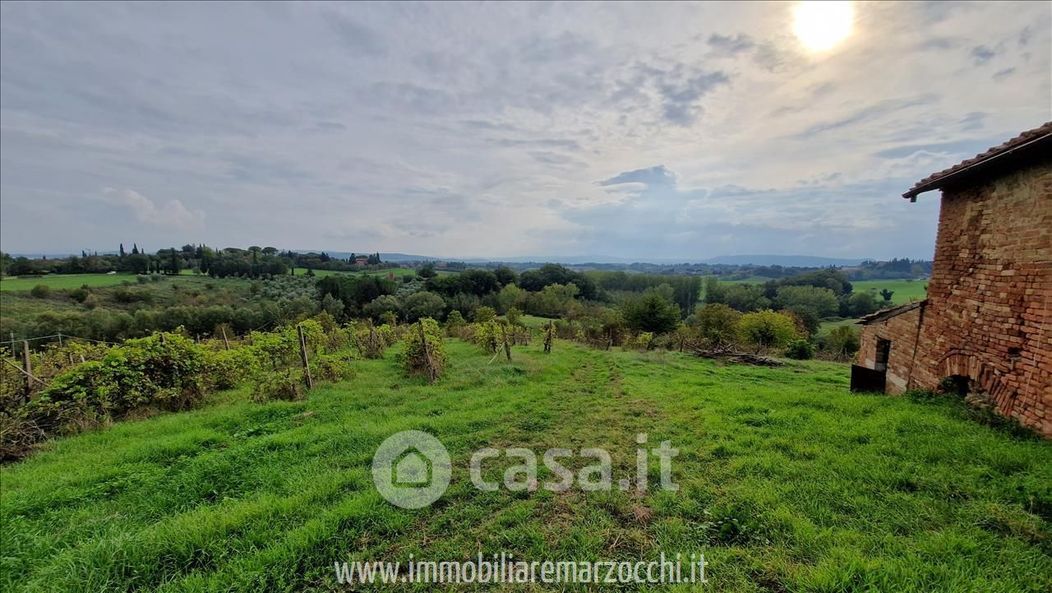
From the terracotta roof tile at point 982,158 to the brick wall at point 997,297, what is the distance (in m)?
0.46

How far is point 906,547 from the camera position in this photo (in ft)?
11.0

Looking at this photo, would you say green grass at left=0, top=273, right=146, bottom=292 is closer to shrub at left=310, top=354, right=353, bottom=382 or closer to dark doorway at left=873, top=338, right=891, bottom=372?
shrub at left=310, top=354, right=353, bottom=382

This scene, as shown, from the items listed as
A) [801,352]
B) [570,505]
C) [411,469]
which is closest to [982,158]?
[570,505]

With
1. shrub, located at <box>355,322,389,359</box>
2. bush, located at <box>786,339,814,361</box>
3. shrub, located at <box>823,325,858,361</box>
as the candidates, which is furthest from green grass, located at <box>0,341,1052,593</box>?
shrub, located at <box>823,325,858,361</box>

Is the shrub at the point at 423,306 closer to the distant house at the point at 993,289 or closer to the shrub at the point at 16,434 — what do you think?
the shrub at the point at 16,434

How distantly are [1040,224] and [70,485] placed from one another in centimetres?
1397

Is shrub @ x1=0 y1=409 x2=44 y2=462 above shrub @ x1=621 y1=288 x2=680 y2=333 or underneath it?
above

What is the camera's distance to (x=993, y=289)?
600 centimetres

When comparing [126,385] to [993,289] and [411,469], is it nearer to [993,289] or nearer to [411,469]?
[411,469]

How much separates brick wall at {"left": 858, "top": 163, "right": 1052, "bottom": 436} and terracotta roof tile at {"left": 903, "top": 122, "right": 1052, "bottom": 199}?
457 mm

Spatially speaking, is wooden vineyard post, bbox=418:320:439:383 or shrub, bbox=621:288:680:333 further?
shrub, bbox=621:288:680:333

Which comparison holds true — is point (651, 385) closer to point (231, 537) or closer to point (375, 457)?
point (375, 457)

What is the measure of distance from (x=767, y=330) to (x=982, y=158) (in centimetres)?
2994

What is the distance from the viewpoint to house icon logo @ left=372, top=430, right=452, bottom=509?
15.3ft
